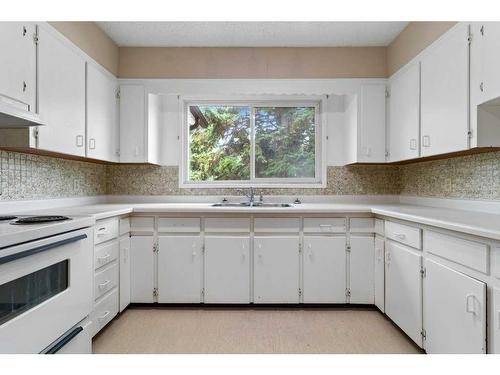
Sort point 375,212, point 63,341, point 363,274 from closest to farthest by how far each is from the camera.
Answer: point 63,341 < point 375,212 < point 363,274

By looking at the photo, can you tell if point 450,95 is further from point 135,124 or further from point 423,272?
point 135,124

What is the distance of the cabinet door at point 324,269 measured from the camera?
2705 mm

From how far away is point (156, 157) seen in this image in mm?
3316

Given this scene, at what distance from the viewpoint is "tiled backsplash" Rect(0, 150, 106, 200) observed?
2121 mm

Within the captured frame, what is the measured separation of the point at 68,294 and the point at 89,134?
1.45 metres

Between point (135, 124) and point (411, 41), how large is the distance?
8.44 ft

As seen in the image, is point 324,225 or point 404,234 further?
point 324,225

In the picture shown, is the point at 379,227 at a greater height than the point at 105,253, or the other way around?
the point at 379,227

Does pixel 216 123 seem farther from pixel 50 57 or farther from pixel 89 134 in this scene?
pixel 50 57

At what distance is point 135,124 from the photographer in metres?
3.12

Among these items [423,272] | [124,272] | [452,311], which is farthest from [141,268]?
[452,311]

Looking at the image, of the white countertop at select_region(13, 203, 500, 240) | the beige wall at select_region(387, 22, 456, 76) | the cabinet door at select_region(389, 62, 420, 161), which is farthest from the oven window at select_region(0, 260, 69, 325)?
the beige wall at select_region(387, 22, 456, 76)

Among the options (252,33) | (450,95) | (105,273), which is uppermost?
(252,33)

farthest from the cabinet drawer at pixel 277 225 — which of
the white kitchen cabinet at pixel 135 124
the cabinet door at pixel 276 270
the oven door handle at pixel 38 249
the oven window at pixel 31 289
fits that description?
the oven window at pixel 31 289
